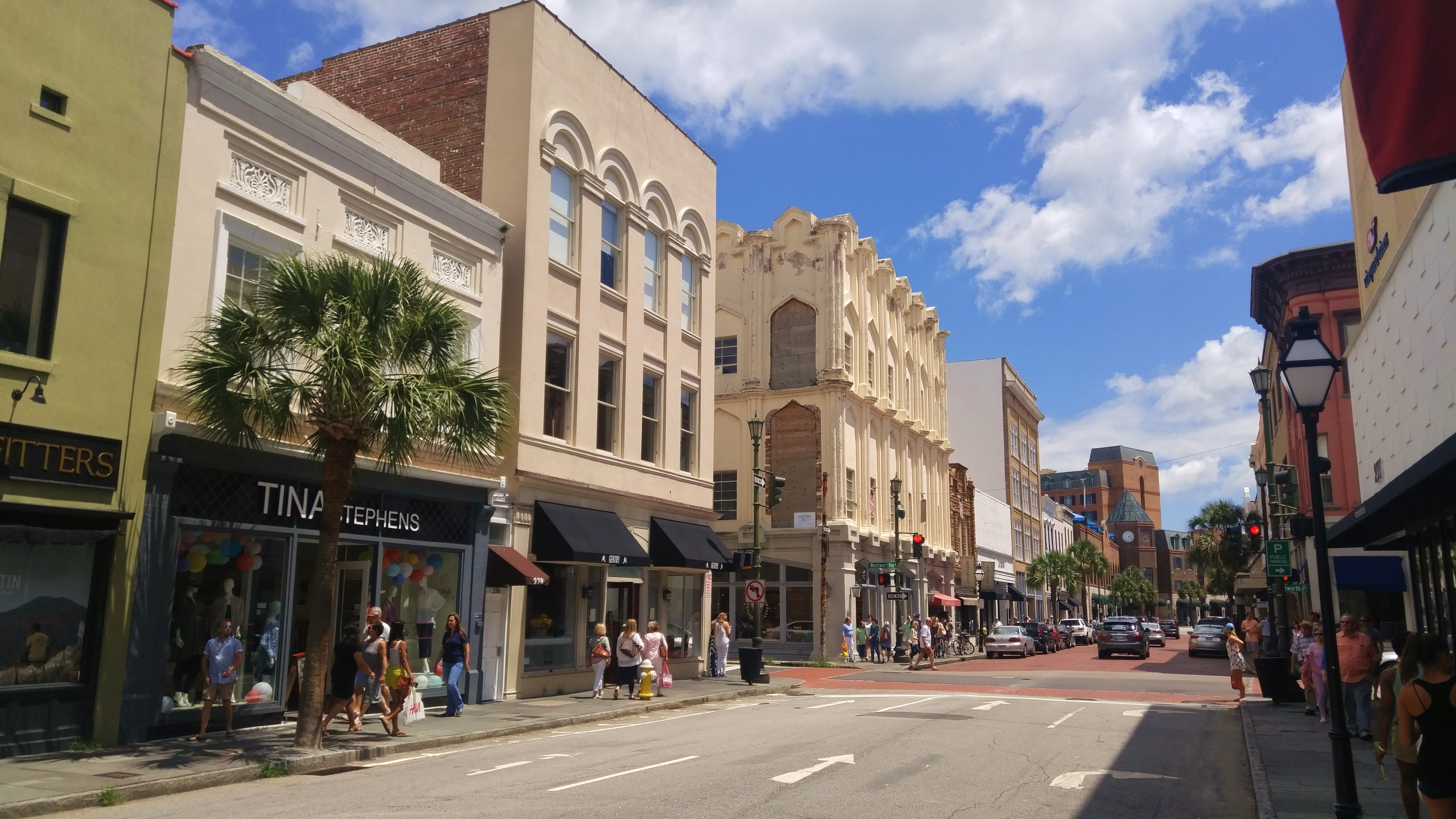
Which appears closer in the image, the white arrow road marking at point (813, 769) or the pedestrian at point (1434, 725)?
the pedestrian at point (1434, 725)

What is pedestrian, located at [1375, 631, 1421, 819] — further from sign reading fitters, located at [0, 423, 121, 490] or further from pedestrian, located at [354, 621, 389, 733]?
sign reading fitters, located at [0, 423, 121, 490]

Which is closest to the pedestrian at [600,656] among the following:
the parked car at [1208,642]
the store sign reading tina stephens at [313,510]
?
the store sign reading tina stephens at [313,510]

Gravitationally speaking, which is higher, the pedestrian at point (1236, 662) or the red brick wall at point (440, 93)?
the red brick wall at point (440, 93)

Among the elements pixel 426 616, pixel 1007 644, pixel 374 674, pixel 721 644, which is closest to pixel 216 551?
pixel 374 674

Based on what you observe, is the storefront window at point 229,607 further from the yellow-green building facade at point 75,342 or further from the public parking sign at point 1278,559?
the public parking sign at point 1278,559

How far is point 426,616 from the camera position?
1914 centimetres

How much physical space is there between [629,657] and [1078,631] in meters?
47.5

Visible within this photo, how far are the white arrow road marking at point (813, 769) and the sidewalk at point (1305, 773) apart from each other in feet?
14.4

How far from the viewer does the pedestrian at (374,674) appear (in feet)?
50.0

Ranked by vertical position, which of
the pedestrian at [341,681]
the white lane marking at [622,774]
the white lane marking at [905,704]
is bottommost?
the white lane marking at [905,704]

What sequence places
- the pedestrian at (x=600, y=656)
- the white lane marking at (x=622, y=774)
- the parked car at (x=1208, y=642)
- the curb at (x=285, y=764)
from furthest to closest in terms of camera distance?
1. the parked car at (x=1208, y=642)
2. the pedestrian at (x=600, y=656)
3. the white lane marking at (x=622, y=774)
4. the curb at (x=285, y=764)

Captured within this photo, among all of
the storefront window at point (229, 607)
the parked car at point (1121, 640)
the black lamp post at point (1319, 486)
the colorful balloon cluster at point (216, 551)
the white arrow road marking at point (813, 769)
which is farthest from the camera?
the parked car at point (1121, 640)

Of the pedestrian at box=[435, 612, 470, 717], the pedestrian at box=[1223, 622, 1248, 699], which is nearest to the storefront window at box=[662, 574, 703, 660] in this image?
the pedestrian at box=[435, 612, 470, 717]

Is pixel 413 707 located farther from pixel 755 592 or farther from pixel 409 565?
pixel 755 592
